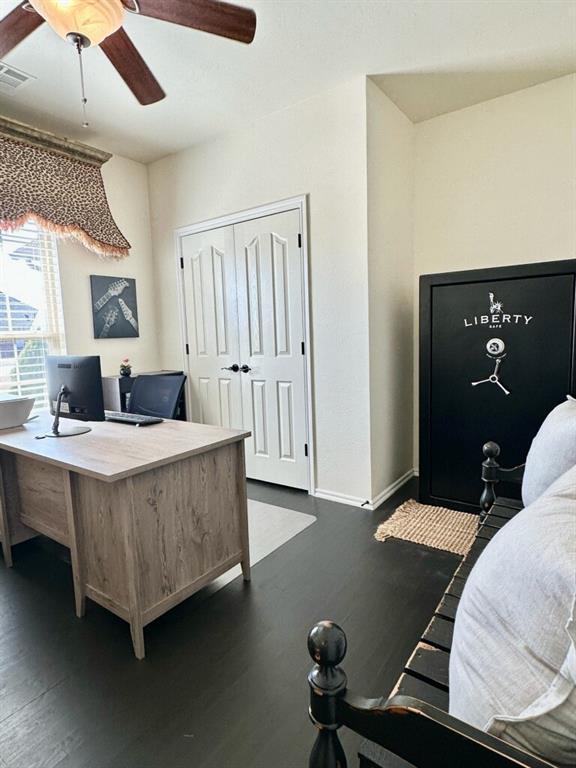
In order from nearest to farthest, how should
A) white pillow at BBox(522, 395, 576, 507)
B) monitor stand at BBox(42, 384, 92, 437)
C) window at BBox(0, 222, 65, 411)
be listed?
white pillow at BBox(522, 395, 576, 507)
monitor stand at BBox(42, 384, 92, 437)
window at BBox(0, 222, 65, 411)

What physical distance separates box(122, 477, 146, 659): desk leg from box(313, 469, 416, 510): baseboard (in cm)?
182

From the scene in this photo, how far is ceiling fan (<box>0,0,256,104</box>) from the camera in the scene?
1.55 metres

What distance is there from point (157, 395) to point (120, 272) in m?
1.75

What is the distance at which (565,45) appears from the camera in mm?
2523

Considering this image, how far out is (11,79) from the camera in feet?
8.99

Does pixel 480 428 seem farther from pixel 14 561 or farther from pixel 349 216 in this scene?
pixel 14 561

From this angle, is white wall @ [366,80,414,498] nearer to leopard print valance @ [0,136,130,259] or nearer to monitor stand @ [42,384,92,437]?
monitor stand @ [42,384,92,437]

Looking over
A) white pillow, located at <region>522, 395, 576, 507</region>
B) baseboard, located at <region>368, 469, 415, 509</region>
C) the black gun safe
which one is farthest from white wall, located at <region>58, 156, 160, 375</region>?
white pillow, located at <region>522, 395, 576, 507</region>

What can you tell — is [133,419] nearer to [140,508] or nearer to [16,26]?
[140,508]

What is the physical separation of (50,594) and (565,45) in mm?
4151

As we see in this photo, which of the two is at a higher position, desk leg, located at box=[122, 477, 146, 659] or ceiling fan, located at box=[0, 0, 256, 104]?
ceiling fan, located at box=[0, 0, 256, 104]

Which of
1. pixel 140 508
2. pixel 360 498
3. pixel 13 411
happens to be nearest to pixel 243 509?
pixel 140 508

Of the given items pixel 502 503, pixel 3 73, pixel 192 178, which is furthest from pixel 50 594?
pixel 192 178

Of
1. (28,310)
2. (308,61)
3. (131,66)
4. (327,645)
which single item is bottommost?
(327,645)
